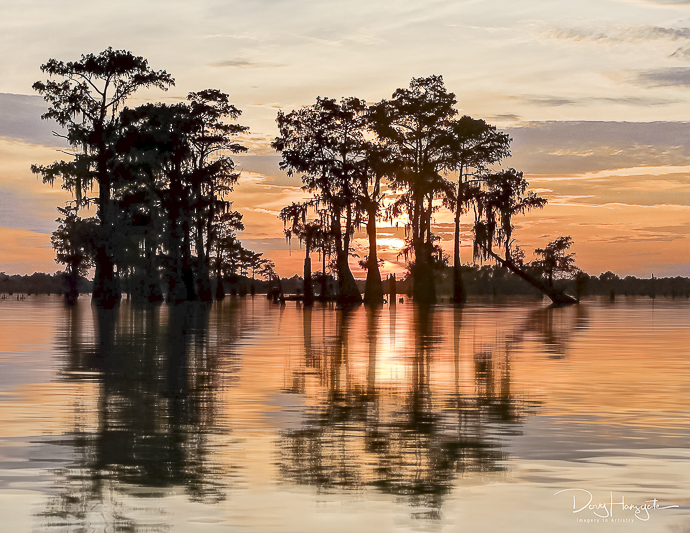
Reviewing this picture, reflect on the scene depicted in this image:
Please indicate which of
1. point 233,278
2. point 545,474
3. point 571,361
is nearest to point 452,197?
point 233,278

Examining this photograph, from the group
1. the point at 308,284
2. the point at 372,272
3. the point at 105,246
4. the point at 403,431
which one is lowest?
the point at 403,431

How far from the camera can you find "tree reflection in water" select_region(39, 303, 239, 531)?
5.39 metres

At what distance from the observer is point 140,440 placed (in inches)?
300

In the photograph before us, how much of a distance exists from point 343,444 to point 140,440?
4.97ft

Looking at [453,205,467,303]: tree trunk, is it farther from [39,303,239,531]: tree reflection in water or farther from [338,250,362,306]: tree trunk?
[39,303,239,531]: tree reflection in water

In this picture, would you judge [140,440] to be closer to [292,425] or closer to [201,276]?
[292,425]

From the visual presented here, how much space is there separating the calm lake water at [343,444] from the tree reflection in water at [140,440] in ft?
0.07

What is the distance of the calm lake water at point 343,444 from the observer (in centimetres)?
521

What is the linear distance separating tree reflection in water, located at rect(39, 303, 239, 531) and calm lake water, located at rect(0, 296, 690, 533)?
22 mm

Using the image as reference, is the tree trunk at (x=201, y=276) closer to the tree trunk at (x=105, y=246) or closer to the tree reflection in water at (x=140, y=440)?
the tree trunk at (x=105, y=246)

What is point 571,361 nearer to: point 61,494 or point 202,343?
point 202,343

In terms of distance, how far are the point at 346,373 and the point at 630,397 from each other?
161 inches

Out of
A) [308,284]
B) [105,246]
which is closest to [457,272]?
[308,284]

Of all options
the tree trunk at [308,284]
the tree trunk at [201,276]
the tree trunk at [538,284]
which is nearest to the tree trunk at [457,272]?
the tree trunk at [538,284]
